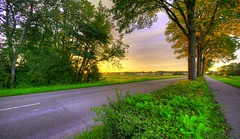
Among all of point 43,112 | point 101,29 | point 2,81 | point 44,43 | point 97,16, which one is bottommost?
point 43,112

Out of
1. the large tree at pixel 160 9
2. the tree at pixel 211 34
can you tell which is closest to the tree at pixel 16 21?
the large tree at pixel 160 9

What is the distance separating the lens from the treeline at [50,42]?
976cm

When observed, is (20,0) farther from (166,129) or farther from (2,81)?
(166,129)

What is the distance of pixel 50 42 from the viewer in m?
13.2

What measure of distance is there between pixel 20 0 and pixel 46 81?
29.5ft

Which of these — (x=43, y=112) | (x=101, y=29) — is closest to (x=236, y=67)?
(x=101, y=29)

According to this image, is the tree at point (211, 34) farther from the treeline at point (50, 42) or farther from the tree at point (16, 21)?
the tree at point (16, 21)

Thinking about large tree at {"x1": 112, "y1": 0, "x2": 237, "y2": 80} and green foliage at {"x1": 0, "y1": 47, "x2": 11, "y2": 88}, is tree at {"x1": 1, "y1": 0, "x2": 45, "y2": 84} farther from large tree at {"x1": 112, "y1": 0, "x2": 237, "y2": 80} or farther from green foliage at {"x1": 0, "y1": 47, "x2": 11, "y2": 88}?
large tree at {"x1": 112, "y1": 0, "x2": 237, "y2": 80}

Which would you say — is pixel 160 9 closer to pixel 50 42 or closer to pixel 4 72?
pixel 50 42

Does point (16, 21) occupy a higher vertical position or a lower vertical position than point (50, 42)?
higher

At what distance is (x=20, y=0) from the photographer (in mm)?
9453

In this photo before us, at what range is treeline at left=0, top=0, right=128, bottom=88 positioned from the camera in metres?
9.76

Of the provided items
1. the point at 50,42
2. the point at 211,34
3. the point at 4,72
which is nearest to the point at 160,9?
the point at 211,34

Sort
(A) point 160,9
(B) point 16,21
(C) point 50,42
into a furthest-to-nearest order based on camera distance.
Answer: (C) point 50,42 < (B) point 16,21 < (A) point 160,9
